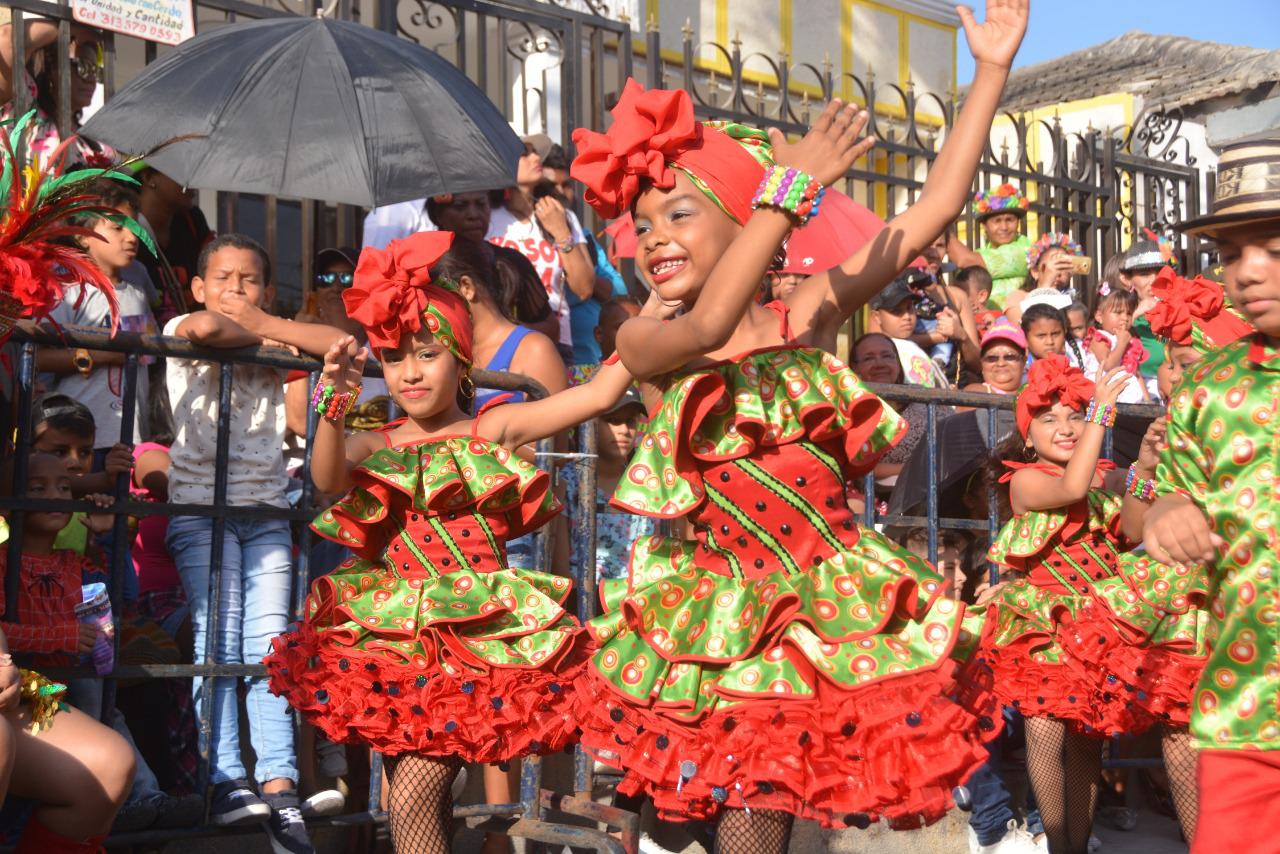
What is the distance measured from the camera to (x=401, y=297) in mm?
4367

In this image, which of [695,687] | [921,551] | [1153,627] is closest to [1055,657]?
[1153,627]

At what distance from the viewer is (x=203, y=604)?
454 centimetres

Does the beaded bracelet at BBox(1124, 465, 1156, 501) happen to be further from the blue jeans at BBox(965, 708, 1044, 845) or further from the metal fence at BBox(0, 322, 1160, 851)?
the blue jeans at BBox(965, 708, 1044, 845)

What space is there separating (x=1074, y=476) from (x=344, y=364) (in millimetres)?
2648

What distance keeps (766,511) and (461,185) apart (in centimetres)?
290

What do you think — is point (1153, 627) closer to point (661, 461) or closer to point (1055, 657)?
point (1055, 657)

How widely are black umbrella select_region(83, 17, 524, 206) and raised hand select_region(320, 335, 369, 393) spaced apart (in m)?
1.50

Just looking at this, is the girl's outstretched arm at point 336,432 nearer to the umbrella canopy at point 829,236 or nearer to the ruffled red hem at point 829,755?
the umbrella canopy at point 829,236

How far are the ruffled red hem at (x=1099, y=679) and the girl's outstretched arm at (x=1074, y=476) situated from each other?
419 millimetres

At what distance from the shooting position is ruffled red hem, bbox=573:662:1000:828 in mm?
3057

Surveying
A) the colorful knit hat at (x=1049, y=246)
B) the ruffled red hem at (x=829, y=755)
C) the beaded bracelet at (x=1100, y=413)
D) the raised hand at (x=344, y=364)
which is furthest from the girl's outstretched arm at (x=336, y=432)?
the colorful knit hat at (x=1049, y=246)

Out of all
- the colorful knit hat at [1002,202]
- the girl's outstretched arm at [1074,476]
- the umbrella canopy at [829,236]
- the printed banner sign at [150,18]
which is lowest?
the girl's outstretched arm at [1074,476]

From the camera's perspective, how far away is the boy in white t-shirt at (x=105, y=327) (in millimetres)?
5074

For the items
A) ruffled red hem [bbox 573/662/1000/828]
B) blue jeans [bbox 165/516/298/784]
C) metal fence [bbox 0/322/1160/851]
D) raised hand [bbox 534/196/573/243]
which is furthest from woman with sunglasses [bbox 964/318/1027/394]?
ruffled red hem [bbox 573/662/1000/828]
